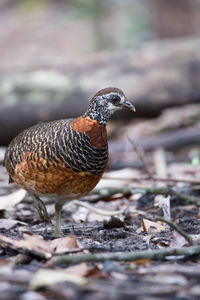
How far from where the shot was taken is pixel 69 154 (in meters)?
4.29

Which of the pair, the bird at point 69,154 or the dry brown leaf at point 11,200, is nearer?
the bird at point 69,154

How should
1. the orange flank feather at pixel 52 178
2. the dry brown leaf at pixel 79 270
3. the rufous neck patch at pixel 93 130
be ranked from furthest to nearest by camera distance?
1. the rufous neck patch at pixel 93 130
2. the orange flank feather at pixel 52 178
3. the dry brown leaf at pixel 79 270

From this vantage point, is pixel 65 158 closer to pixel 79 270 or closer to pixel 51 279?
pixel 79 270

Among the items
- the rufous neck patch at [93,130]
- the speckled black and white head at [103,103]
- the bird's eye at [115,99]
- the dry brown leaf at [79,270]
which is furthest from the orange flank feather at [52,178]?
the dry brown leaf at [79,270]

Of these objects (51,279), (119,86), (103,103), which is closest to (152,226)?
(103,103)

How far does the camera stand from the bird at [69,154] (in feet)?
14.1

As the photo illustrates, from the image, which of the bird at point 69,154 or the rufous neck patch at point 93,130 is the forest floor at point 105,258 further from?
the rufous neck patch at point 93,130

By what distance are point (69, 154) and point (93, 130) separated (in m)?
0.33

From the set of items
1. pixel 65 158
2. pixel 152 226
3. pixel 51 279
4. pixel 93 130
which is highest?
pixel 93 130

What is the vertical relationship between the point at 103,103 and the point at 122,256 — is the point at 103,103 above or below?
above

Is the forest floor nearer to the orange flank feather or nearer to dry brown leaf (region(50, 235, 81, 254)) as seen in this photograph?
dry brown leaf (region(50, 235, 81, 254))

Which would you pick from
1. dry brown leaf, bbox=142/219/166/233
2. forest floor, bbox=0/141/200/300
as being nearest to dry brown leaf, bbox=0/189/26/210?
forest floor, bbox=0/141/200/300

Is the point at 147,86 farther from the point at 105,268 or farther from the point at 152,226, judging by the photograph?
the point at 105,268

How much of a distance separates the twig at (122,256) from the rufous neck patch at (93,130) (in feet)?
5.11
